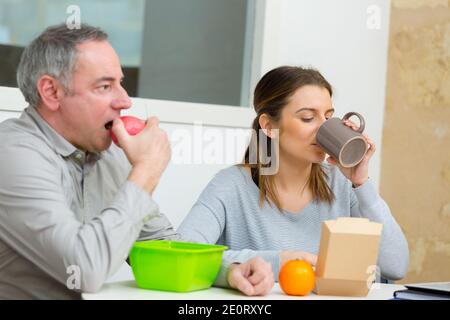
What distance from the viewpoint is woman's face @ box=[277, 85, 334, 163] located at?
211 centimetres

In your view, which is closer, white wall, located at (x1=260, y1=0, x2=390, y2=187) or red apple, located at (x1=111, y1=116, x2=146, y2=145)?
red apple, located at (x1=111, y1=116, x2=146, y2=145)

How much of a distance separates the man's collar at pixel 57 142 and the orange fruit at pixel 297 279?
534 millimetres

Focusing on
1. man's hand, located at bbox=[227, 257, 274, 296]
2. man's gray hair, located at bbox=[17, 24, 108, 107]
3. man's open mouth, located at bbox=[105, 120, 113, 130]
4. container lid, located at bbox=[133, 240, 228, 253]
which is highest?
man's gray hair, located at bbox=[17, 24, 108, 107]

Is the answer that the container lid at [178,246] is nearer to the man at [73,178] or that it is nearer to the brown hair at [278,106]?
the man at [73,178]

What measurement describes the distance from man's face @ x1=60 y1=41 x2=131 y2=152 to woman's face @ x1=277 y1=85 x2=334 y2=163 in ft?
2.02

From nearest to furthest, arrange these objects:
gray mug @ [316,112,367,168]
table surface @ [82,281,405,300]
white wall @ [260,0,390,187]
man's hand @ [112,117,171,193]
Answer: table surface @ [82,281,405,300]
man's hand @ [112,117,171,193]
gray mug @ [316,112,367,168]
white wall @ [260,0,390,187]

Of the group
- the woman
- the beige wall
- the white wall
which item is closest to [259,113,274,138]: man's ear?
the woman

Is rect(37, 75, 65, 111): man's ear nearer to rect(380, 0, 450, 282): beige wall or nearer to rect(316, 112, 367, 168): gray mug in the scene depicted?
rect(316, 112, 367, 168): gray mug

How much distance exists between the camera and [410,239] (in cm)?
326

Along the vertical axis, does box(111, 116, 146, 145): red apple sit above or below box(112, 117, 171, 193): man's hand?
above

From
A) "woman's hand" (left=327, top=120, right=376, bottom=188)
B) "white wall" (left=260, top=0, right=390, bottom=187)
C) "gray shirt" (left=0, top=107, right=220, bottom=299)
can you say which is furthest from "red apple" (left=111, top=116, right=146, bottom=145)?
"white wall" (left=260, top=0, right=390, bottom=187)

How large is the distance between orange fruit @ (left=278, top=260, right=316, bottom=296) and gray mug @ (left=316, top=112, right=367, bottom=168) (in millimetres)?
552

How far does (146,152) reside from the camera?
1550 mm

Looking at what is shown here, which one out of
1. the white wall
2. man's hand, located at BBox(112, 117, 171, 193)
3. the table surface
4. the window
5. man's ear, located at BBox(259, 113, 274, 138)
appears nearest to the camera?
the table surface
